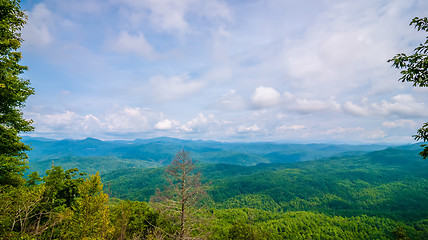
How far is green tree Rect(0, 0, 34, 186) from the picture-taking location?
36.7 ft

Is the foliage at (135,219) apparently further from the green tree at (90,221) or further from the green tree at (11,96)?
the green tree at (11,96)

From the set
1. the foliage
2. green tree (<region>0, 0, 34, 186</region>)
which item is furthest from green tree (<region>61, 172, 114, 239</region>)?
the foliage

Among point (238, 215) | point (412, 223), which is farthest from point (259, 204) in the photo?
point (412, 223)

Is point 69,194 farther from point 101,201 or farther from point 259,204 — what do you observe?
point 259,204

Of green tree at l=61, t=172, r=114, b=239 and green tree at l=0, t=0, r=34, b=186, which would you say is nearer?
green tree at l=0, t=0, r=34, b=186

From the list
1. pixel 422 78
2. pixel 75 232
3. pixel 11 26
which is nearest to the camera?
pixel 422 78

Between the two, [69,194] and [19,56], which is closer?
[19,56]

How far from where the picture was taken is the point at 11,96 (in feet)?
39.4

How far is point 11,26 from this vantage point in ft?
38.5

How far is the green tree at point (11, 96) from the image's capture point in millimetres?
11195

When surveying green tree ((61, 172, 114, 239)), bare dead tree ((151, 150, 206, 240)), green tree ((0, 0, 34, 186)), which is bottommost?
green tree ((61, 172, 114, 239))

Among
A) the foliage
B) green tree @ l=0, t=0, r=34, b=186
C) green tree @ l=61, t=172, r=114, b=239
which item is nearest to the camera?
green tree @ l=0, t=0, r=34, b=186

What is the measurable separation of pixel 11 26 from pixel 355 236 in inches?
6374

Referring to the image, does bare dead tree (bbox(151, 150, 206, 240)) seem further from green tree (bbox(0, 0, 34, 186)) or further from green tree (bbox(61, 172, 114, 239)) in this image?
green tree (bbox(0, 0, 34, 186))
